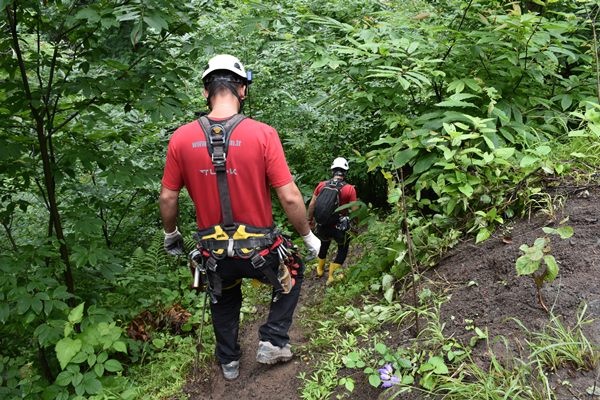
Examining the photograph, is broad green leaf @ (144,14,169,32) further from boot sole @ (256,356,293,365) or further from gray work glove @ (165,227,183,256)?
boot sole @ (256,356,293,365)

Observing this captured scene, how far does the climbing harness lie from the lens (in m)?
3.00

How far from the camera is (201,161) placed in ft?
9.98

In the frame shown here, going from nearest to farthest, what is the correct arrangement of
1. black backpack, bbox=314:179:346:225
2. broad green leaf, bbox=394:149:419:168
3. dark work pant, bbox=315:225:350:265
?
broad green leaf, bbox=394:149:419:168
black backpack, bbox=314:179:346:225
dark work pant, bbox=315:225:350:265

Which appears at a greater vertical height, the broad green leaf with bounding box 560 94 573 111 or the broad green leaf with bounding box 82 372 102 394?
the broad green leaf with bounding box 560 94 573 111

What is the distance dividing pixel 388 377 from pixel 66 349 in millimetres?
2175

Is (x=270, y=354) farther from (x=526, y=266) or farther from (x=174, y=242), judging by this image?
(x=526, y=266)

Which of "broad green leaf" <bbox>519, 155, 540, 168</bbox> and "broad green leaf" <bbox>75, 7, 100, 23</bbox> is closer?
"broad green leaf" <bbox>75, 7, 100, 23</bbox>

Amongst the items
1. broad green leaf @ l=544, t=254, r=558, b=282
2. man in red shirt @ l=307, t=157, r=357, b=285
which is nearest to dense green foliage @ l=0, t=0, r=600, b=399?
broad green leaf @ l=544, t=254, r=558, b=282

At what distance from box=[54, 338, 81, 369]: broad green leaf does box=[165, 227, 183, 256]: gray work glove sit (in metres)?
0.92

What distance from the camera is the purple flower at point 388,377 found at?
255cm

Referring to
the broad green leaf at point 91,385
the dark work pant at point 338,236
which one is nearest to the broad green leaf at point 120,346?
the broad green leaf at point 91,385

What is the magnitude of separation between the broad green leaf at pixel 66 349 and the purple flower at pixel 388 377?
6.79ft

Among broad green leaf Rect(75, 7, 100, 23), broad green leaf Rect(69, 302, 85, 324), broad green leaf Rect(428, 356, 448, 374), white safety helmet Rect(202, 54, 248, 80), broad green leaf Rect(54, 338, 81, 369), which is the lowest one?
broad green leaf Rect(428, 356, 448, 374)

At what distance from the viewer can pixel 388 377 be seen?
2.58 m
